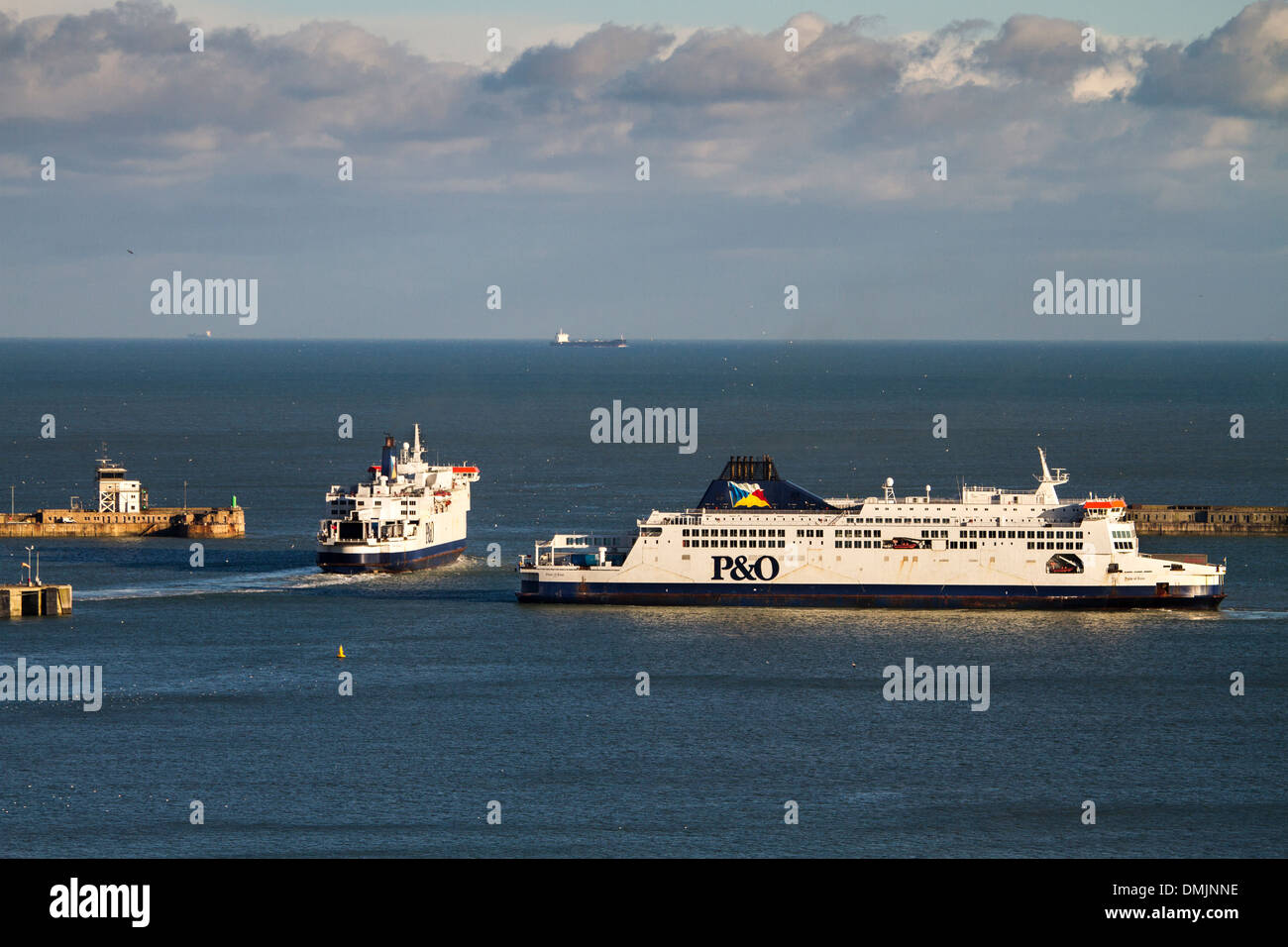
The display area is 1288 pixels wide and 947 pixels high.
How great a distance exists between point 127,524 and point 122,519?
0.51 metres

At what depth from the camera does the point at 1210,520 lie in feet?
386

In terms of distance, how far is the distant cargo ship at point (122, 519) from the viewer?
4577 inches

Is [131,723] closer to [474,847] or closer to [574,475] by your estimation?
[474,847]

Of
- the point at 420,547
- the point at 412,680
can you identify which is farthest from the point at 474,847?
the point at 420,547

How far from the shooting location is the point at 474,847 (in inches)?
1955

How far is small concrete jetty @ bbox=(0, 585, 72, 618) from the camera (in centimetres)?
8500

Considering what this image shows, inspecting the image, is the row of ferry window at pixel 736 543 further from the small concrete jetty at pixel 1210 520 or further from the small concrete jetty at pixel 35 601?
the small concrete jetty at pixel 1210 520

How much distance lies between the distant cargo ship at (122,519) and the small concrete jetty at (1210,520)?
56.2 m

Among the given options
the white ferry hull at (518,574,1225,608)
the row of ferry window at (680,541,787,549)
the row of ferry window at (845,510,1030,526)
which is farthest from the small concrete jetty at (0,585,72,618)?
the row of ferry window at (845,510,1030,526)

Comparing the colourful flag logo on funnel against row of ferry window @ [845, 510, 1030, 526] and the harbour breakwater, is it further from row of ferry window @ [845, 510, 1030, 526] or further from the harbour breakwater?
the harbour breakwater

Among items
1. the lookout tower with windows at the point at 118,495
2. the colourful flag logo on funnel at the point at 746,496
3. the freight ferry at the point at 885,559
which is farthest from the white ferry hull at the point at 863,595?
the lookout tower with windows at the point at 118,495

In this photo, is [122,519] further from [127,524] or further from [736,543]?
[736,543]

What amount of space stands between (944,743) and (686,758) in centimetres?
881

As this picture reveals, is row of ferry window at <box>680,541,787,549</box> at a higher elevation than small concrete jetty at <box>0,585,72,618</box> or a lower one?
higher
